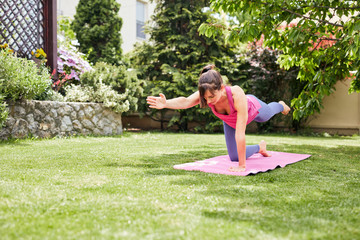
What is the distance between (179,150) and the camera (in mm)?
4668

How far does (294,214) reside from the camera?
5.72 ft

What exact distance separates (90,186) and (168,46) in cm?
781

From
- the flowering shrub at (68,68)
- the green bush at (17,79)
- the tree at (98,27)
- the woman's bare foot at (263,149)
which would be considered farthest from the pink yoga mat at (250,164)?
the tree at (98,27)

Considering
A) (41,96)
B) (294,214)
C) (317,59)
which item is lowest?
(294,214)

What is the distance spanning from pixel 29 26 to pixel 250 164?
541 centimetres

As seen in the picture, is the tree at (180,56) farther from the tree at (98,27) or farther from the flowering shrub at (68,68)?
the flowering shrub at (68,68)

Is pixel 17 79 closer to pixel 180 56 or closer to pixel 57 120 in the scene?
pixel 57 120

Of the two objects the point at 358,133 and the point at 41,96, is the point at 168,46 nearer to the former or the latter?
the point at 41,96

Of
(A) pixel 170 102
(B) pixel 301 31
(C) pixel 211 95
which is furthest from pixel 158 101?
(B) pixel 301 31

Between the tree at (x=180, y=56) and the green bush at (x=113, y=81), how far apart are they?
1005 millimetres

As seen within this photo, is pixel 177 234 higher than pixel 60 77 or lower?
lower

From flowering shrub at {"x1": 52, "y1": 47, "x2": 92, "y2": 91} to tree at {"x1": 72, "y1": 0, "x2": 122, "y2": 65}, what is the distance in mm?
2644

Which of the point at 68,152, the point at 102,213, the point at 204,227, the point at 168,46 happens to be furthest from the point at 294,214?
the point at 168,46

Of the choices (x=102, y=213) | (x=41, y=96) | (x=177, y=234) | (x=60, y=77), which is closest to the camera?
(x=177, y=234)
